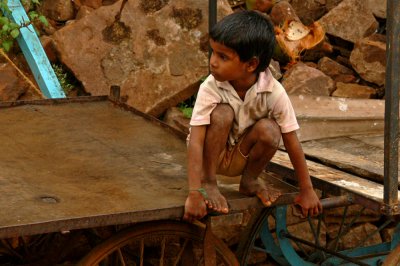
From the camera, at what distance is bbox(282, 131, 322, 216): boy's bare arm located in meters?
3.33

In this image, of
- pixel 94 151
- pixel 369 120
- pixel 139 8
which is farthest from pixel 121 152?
pixel 139 8

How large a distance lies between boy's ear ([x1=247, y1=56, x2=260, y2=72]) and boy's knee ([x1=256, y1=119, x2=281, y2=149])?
0.70 feet

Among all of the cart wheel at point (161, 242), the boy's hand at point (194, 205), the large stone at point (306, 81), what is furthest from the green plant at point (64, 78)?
the boy's hand at point (194, 205)

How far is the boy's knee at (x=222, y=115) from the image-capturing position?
10.7 feet

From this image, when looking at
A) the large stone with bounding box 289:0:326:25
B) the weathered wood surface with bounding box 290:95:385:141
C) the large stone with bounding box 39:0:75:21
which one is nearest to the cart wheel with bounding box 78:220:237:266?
the weathered wood surface with bounding box 290:95:385:141

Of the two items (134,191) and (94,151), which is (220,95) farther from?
(94,151)

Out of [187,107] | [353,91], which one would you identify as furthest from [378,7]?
[187,107]

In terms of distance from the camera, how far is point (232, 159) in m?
3.42

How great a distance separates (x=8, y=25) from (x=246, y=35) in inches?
105

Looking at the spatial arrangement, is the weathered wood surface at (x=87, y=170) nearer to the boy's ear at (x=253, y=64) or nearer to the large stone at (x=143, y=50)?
the boy's ear at (x=253, y=64)

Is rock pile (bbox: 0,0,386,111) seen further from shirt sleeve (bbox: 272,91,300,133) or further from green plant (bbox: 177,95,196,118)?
shirt sleeve (bbox: 272,91,300,133)

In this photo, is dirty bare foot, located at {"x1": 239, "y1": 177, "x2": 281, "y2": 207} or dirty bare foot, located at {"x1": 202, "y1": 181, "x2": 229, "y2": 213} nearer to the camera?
dirty bare foot, located at {"x1": 202, "y1": 181, "x2": 229, "y2": 213}

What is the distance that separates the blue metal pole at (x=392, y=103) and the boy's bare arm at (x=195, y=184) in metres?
0.78

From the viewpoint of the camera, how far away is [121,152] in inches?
158
